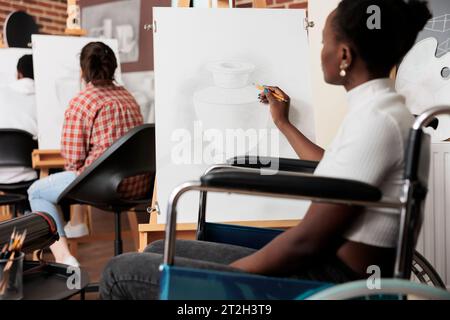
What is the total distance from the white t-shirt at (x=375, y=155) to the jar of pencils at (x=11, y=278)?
0.67m

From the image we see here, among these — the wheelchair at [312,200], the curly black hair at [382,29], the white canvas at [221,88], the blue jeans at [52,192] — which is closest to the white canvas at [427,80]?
the white canvas at [221,88]

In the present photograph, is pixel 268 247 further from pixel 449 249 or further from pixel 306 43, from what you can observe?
pixel 449 249

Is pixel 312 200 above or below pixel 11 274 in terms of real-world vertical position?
above

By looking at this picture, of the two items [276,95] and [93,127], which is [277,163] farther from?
[93,127]

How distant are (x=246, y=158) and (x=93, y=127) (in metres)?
1.25

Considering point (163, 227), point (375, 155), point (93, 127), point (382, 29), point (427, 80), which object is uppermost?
point (382, 29)

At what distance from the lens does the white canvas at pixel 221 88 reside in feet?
5.75

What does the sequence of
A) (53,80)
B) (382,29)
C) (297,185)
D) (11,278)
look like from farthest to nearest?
(53,80)
(11,278)
(382,29)
(297,185)

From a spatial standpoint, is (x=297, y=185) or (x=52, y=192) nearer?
(x=297, y=185)

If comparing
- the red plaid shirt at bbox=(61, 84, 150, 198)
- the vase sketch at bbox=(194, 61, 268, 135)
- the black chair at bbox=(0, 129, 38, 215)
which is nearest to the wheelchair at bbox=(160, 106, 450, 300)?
the vase sketch at bbox=(194, 61, 268, 135)

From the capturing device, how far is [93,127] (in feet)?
8.62

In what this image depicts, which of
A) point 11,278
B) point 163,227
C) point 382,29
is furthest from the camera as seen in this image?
point 163,227

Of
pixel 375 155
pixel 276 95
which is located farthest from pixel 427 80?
pixel 375 155

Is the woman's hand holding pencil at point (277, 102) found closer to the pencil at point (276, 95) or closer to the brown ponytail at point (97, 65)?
the pencil at point (276, 95)
